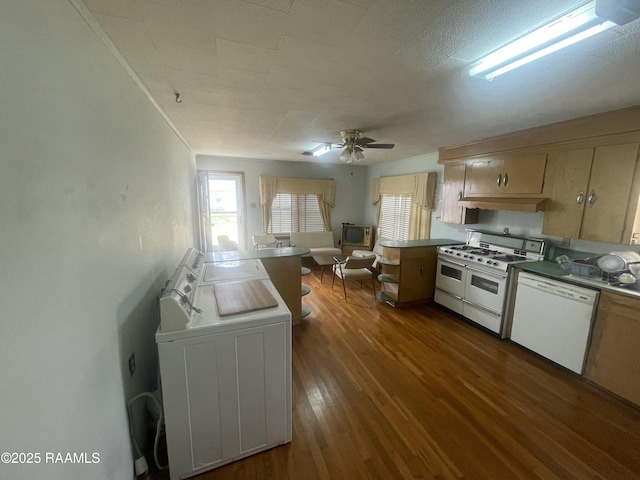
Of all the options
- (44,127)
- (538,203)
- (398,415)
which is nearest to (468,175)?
(538,203)

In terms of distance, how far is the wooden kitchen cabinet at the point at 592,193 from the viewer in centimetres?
217

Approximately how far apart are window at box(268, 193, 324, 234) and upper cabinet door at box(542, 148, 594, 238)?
424cm

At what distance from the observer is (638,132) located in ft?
6.73

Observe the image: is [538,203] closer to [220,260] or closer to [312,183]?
[220,260]

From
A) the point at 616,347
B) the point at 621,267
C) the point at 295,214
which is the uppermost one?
the point at 295,214

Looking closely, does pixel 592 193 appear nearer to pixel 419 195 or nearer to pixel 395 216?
pixel 419 195

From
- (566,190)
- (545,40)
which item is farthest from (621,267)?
(545,40)

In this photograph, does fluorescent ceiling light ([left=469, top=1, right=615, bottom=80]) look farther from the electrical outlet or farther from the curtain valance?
the curtain valance

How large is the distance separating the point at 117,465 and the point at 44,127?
146 centimetres

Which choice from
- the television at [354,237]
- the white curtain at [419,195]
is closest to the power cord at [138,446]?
the white curtain at [419,195]

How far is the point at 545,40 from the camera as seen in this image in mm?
1184

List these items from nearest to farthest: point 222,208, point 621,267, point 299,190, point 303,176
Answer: point 621,267, point 222,208, point 299,190, point 303,176

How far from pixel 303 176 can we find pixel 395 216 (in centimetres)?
225

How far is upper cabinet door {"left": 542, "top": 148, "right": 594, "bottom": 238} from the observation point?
244 centimetres
